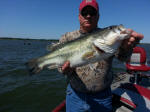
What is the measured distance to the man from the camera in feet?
10.5

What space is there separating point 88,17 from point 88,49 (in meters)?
0.92

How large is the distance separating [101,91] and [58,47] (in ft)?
5.07

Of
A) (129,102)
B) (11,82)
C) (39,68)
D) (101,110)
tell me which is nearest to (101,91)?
(101,110)

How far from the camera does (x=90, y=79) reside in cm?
323

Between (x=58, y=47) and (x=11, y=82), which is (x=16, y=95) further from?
(x=58, y=47)

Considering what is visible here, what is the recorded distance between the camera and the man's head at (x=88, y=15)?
3.39 m

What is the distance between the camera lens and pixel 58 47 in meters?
3.37

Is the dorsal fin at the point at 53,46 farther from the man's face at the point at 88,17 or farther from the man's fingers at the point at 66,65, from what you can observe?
the man's face at the point at 88,17

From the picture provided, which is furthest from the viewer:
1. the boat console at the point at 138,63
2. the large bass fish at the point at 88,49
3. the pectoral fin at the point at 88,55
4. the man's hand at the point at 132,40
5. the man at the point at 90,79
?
the boat console at the point at 138,63

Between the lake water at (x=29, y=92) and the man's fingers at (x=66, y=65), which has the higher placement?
the man's fingers at (x=66, y=65)

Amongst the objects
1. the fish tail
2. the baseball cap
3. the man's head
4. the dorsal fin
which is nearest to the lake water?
the fish tail

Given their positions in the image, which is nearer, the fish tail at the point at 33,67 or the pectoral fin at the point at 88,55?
the pectoral fin at the point at 88,55

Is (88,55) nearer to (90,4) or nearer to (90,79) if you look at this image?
(90,79)

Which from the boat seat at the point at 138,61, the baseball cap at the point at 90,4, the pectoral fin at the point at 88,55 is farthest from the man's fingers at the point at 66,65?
the boat seat at the point at 138,61
